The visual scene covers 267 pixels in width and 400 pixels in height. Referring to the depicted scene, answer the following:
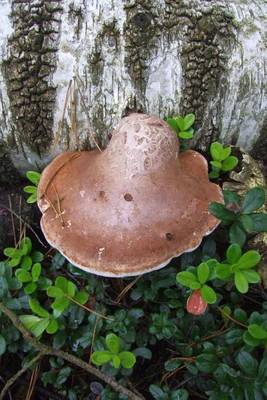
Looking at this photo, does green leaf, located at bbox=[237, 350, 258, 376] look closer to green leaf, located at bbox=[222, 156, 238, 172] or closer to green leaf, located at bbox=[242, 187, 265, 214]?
green leaf, located at bbox=[242, 187, 265, 214]

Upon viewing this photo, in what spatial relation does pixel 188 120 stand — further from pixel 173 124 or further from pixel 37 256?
pixel 37 256

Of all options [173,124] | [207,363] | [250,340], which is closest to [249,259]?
[250,340]

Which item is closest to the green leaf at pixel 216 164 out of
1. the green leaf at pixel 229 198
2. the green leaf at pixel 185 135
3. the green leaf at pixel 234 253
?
the green leaf at pixel 185 135

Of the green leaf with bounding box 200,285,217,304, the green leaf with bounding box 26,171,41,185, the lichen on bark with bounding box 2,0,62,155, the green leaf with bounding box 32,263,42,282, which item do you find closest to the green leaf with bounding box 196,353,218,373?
the green leaf with bounding box 200,285,217,304

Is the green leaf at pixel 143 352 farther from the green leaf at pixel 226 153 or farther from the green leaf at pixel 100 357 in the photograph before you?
the green leaf at pixel 226 153

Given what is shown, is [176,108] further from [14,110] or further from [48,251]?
[48,251]
